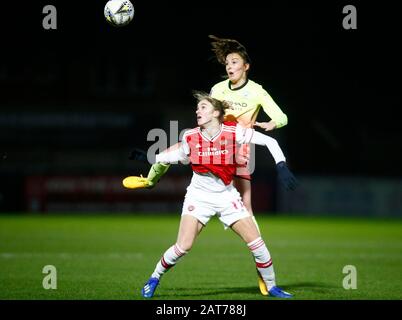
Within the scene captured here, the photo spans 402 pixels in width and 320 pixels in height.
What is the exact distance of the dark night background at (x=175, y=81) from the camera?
3045 cm

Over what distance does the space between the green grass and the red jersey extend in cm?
138

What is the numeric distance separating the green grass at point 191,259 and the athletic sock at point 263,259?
0.25 meters

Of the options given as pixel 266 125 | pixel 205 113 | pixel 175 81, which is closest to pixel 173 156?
pixel 205 113

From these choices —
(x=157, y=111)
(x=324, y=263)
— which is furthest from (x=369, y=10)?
(x=324, y=263)

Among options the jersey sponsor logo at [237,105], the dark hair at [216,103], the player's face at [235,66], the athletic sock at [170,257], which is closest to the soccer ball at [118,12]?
the player's face at [235,66]

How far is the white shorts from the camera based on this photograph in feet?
29.8

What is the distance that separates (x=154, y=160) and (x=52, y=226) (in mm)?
13119

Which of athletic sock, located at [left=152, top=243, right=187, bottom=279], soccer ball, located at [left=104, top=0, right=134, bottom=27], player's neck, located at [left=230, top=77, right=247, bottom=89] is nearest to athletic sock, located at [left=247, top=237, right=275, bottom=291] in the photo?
athletic sock, located at [left=152, top=243, right=187, bottom=279]

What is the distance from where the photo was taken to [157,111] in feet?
107

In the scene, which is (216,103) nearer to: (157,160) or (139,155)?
(157,160)

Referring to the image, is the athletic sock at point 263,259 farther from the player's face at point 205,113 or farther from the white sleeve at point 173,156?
the player's face at point 205,113

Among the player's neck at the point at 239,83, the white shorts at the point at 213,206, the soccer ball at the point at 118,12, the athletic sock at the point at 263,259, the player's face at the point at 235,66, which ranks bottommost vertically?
the athletic sock at the point at 263,259

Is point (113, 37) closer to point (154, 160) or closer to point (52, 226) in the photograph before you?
point (52, 226)
